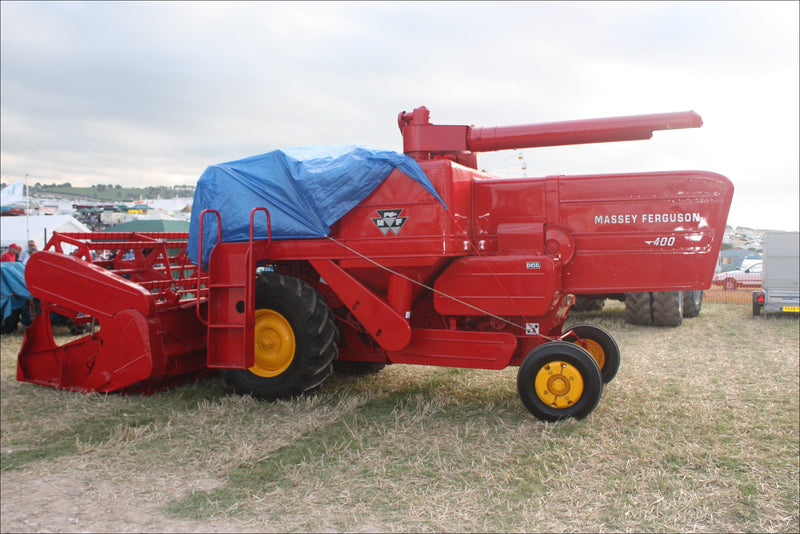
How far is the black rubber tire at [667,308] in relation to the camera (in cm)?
1104

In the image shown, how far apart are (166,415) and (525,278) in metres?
3.45

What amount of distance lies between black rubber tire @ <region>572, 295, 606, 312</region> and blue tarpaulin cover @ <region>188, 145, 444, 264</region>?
7.92 metres

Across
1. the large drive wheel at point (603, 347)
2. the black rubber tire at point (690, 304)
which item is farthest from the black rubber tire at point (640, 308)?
the large drive wheel at point (603, 347)

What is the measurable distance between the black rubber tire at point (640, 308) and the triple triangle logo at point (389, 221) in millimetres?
6816

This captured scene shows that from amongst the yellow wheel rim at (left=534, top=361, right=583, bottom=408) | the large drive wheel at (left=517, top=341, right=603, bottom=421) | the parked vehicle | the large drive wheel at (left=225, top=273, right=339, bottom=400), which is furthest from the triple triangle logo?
the parked vehicle

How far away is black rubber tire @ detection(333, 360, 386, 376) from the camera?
745cm

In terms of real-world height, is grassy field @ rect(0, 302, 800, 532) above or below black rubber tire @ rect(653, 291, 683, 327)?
below

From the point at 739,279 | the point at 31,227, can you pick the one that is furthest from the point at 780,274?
the point at 31,227

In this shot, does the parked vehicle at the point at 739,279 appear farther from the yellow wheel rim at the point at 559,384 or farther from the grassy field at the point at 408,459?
the yellow wheel rim at the point at 559,384

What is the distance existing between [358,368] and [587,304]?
22.9 feet

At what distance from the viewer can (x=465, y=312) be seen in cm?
593

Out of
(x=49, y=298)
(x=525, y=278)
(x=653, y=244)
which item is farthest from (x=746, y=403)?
(x=49, y=298)

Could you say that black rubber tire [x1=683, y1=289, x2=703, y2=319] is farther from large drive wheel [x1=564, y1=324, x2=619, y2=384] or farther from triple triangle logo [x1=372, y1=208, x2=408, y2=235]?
triple triangle logo [x1=372, y1=208, x2=408, y2=235]

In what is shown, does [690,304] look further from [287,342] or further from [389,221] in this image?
[287,342]
